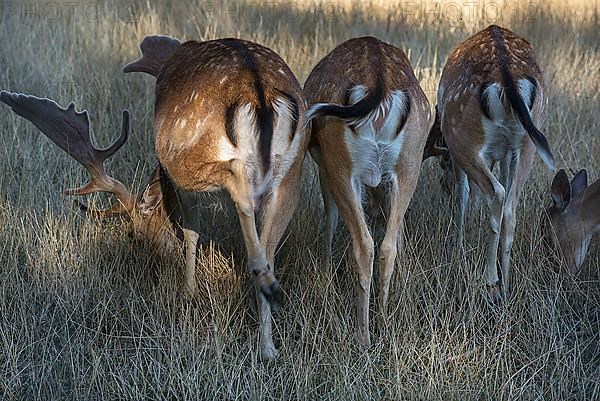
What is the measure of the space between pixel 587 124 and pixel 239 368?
3.92 metres

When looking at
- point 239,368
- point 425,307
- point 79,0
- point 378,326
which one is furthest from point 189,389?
point 79,0

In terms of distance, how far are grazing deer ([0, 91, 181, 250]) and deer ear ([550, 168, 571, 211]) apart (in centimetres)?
216

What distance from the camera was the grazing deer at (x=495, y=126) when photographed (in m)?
4.35

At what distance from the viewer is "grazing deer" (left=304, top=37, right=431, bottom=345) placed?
12.8 feet

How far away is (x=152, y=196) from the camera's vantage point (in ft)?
15.3

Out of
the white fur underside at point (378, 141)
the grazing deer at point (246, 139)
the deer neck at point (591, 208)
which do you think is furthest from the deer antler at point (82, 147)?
the deer neck at point (591, 208)

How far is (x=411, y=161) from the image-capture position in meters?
4.00

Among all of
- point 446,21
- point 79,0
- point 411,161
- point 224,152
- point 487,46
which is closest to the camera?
point 224,152

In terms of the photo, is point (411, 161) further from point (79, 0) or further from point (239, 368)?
point (79, 0)

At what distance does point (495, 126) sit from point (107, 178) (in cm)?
206

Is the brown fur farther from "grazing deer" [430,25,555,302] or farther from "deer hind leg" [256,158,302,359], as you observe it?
"grazing deer" [430,25,555,302]

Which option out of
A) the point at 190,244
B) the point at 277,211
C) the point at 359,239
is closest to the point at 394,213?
the point at 359,239

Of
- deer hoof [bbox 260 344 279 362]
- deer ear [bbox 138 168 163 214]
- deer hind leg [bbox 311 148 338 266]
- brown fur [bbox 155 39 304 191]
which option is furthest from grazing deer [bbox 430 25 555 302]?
deer ear [bbox 138 168 163 214]

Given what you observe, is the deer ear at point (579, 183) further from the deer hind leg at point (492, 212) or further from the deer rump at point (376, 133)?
the deer rump at point (376, 133)
